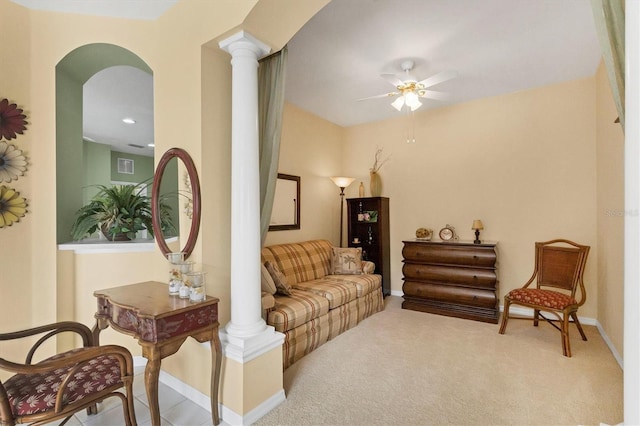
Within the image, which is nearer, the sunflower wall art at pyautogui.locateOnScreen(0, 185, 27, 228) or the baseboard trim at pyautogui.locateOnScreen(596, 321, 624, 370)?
the sunflower wall art at pyautogui.locateOnScreen(0, 185, 27, 228)

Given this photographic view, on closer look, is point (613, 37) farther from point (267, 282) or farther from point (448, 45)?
point (267, 282)

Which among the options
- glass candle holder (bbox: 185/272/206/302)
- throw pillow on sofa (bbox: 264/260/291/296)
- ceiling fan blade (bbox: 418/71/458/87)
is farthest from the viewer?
throw pillow on sofa (bbox: 264/260/291/296)

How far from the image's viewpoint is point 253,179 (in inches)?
80.4

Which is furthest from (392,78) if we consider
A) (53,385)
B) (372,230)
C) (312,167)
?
(53,385)

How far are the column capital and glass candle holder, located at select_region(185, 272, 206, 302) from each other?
4.96ft

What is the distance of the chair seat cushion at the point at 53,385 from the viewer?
1368 millimetres

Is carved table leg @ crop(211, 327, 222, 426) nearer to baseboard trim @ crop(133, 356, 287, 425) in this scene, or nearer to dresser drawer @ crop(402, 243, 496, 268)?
baseboard trim @ crop(133, 356, 287, 425)

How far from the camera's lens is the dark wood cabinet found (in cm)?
470

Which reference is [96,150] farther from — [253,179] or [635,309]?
[635,309]

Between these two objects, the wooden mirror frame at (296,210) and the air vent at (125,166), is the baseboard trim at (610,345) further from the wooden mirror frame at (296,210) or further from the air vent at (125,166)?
the air vent at (125,166)

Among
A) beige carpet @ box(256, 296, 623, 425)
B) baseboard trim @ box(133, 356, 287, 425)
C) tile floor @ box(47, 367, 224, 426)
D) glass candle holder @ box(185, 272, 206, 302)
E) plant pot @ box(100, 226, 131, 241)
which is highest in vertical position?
plant pot @ box(100, 226, 131, 241)

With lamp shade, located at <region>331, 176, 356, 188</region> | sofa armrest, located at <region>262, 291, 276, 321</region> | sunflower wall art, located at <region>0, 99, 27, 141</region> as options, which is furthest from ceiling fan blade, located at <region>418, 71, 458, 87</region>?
sunflower wall art, located at <region>0, 99, 27, 141</region>

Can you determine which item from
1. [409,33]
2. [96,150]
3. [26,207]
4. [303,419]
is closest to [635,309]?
[303,419]

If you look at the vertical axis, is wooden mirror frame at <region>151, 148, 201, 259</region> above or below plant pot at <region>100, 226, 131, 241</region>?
above
